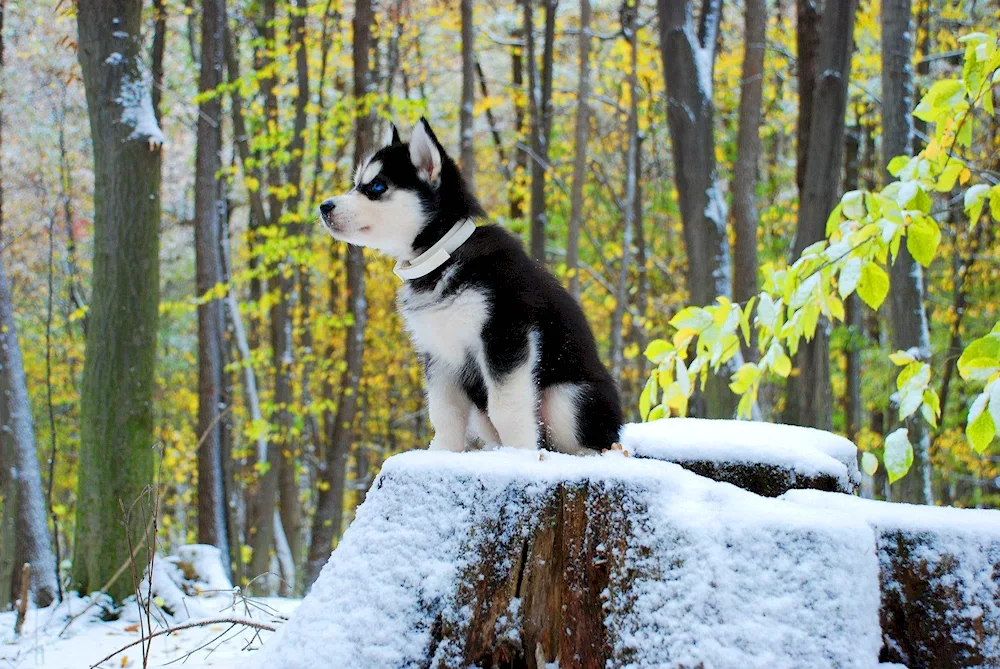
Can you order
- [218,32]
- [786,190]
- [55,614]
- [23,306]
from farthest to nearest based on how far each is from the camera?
[23,306]
[786,190]
[218,32]
[55,614]

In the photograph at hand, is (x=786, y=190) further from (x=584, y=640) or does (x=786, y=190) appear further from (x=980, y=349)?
(x=584, y=640)

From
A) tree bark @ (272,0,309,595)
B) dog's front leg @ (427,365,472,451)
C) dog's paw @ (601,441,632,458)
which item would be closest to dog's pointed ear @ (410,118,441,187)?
dog's front leg @ (427,365,472,451)

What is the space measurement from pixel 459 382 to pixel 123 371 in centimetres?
328

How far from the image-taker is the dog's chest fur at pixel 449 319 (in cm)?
302

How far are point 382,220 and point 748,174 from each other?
17.8 feet

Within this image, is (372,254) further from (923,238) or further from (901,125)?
(923,238)

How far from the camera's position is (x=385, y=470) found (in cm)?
262

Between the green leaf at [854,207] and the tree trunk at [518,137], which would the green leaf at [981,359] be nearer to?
the green leaf at [854,207]

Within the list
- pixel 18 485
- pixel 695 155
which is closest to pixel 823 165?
pixel 695 155

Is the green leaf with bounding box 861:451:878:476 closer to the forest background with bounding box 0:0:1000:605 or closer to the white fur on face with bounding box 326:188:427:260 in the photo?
the forest background with bounding box 0:0:1000:605

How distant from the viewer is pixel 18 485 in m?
6.77

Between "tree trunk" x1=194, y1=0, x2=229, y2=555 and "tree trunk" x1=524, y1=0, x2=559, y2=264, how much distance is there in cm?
462

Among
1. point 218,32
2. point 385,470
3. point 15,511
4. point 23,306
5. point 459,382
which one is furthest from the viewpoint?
point 23,306

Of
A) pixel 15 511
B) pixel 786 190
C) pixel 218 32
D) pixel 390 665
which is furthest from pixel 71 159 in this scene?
pixel 390 665
